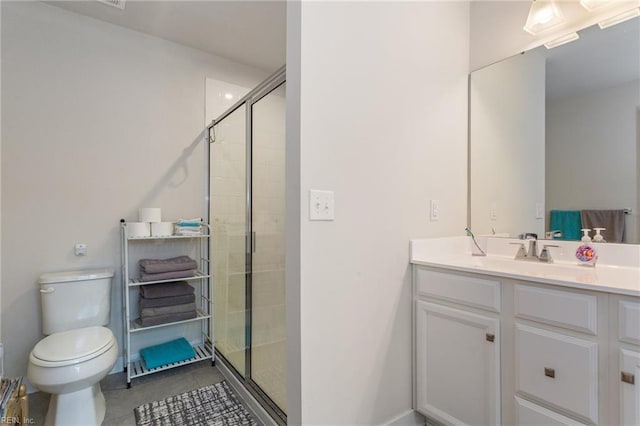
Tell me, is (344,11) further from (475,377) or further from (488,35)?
(475,377)

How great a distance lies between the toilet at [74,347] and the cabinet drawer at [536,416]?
6.35 ft

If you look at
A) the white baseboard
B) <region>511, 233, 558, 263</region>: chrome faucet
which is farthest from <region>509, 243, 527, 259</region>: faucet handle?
the white baseboard

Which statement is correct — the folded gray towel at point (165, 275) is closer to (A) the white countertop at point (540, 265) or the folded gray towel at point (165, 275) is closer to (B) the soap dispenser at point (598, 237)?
(A) the white countertop at point (540, 265)

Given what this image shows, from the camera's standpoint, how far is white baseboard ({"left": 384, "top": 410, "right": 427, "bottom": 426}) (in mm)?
1443

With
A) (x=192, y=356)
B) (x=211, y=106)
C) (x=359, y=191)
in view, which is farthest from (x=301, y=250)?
(x=211, y=106)

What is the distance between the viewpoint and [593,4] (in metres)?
1.46

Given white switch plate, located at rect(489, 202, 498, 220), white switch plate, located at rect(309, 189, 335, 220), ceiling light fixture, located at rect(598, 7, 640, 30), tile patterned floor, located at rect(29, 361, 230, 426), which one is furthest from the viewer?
white switch plate, located at rect(489, 202, 498, 220)

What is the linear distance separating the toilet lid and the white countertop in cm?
171

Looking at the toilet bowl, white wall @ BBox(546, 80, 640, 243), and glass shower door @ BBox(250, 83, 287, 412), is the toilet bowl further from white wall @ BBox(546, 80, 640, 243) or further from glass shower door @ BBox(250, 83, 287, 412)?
white wall @ BBox(546, 80, 640, 243)

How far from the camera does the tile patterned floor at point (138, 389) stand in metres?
1.71

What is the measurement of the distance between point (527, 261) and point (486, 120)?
2.84 feet

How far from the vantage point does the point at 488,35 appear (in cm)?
186

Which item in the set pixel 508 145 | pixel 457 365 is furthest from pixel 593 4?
pixel 457 365

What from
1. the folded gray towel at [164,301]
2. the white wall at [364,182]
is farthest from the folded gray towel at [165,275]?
the white wall at [364,182]
